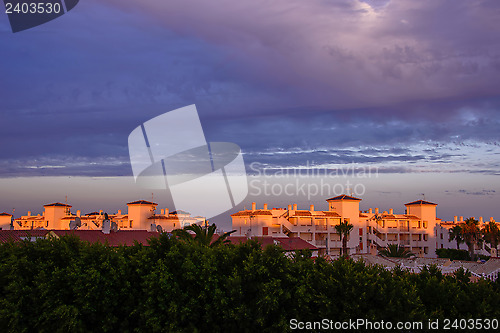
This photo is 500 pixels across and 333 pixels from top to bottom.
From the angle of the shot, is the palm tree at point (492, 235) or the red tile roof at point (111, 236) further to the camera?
the palm tree at point (492, 235)

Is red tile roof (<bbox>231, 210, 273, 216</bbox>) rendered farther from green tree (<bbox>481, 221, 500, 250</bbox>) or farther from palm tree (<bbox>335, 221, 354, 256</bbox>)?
green tree (<bbox>481, 221, 500, 250</bbox>)

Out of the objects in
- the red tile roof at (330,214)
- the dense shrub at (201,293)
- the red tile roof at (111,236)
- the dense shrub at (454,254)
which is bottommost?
the dense shrub at (454,254)

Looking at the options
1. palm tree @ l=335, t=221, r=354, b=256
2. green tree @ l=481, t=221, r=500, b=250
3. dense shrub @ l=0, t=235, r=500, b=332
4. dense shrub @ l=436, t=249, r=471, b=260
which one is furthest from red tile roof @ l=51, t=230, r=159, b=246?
green tree @ l=481, t=221, r=500, b=250

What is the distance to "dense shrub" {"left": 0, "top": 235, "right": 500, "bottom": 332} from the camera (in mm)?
15398

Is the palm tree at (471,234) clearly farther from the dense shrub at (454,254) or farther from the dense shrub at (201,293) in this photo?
the dense shrub at (201,293)

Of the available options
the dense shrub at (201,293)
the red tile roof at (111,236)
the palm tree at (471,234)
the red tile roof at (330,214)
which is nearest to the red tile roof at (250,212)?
the red tile roof at (330,214)

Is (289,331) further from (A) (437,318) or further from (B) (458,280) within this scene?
(B) (458,280)

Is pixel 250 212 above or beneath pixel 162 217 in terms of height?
above

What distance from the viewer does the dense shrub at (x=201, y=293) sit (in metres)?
15.4

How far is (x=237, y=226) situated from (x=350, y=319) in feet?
209

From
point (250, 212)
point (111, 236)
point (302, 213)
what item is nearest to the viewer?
point (111, 236)

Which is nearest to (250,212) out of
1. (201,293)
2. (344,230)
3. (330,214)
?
(330,214)

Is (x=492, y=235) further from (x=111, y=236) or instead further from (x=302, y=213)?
(x=111, y=236)

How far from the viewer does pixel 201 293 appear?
16047 millimetres
